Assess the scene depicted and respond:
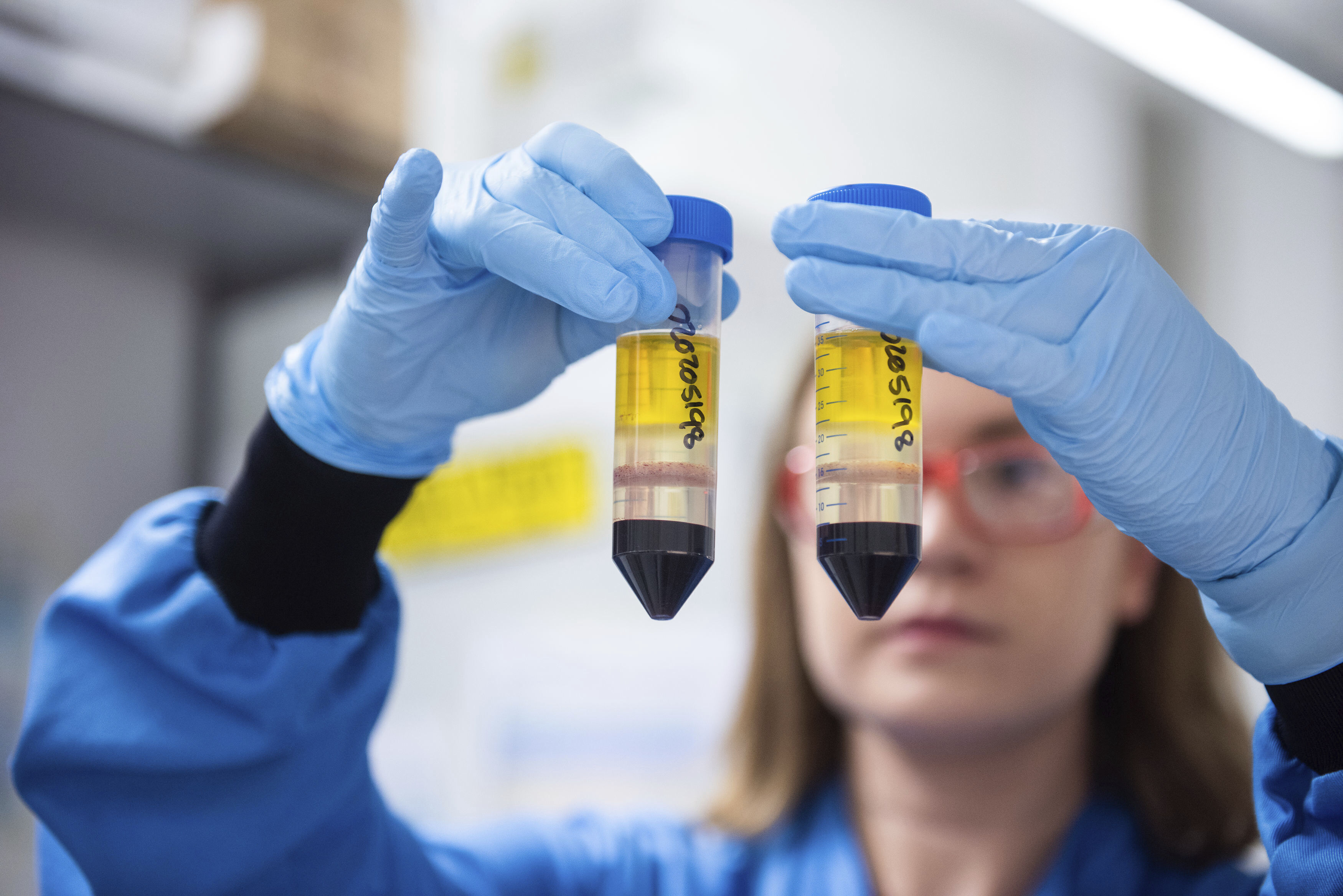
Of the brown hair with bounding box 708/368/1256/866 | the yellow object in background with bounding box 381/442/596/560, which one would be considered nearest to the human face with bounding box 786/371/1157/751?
the brown hair with bounding box 708/368/1256/866

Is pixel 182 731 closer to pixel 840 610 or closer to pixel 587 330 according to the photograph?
pixel 587 330

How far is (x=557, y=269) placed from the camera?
2.94 ft

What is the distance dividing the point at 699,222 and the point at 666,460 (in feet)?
0.76

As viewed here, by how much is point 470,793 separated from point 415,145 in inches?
60.9

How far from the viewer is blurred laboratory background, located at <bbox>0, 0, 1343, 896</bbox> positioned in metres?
1.96

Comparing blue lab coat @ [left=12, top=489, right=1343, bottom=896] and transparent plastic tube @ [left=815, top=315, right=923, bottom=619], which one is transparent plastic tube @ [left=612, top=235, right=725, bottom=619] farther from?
blue lab coat @ [left=12, top=489, right=1343, bottom=896]

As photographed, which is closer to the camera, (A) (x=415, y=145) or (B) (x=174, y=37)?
(B) (x=174, y=37)

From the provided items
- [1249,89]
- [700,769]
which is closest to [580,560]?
[700,769]

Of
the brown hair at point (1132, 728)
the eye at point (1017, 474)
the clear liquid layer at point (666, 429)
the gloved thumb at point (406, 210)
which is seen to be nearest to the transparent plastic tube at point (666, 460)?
the clear liquid layer at point (666, 429)

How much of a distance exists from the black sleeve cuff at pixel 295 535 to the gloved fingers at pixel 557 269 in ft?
0.99

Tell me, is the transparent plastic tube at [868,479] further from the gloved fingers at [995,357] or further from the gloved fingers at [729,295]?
the gloved fingers at [729,295]

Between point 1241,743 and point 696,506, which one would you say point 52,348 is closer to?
point 696,506

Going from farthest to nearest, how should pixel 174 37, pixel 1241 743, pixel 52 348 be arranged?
pixel 52 348
pixel 174 37
pixel 1241 743

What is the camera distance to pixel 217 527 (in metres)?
1.13
